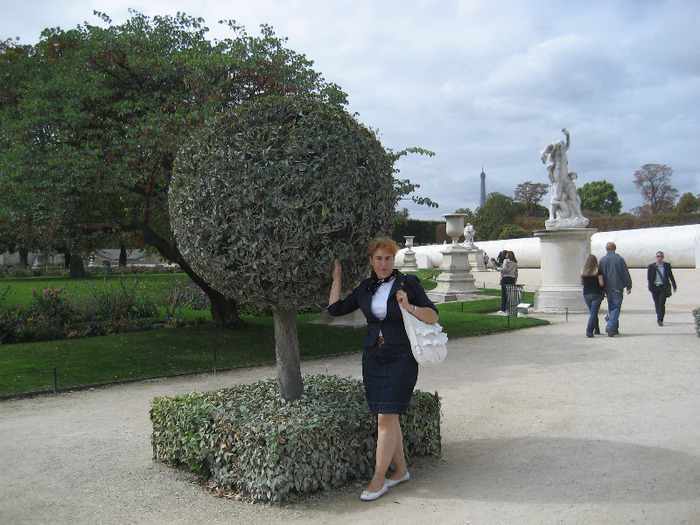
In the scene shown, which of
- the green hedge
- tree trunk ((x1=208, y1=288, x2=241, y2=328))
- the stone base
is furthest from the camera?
the stone base

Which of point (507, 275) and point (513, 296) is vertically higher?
point (507, 275)

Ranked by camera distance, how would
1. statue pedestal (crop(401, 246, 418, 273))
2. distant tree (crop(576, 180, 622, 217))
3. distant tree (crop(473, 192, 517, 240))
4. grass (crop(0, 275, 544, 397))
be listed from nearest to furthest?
grass (crop(0, 275, 544, 397)) → statue pedestal (crop(401, 246, 418, 273)) → distant tree (crop(473, 192, 517, 240)) → distant tree (crop(576, 180, 622, 217))

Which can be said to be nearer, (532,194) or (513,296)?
(513,296)

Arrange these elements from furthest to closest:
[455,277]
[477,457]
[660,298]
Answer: [455,277]
[660,298]
[477,457]

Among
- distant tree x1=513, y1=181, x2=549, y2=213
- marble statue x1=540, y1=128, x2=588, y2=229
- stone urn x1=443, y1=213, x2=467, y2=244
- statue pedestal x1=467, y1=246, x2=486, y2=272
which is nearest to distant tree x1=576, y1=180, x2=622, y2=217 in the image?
distant tree x1=513, y1=181, x2=549, y2=213

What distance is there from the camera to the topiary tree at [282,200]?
14.7 feet

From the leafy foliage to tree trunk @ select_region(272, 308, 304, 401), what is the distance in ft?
1.60

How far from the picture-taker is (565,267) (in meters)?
16.1

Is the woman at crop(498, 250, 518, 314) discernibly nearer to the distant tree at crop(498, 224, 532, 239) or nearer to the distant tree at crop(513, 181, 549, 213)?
the distant tree at crop(498, 224, 532, 239)

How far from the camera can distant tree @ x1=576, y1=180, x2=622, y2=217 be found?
69812 mm

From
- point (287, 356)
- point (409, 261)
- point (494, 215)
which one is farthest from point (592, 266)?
point (494, 215)

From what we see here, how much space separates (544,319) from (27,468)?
1232 centimetres

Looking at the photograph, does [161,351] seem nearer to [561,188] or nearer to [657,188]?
[561,188]

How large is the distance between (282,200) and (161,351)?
23.5 ft
